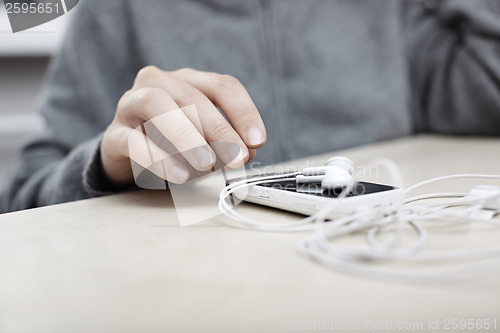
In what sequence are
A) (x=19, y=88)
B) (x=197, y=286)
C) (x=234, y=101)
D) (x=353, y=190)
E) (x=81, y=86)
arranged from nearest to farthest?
(x=197, y=286), (x=353, y=190), (x=234, y=101), (x=81, y=86), (x=19, y=88)

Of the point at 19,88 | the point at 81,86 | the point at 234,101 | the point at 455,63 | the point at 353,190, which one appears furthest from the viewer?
the point at 19,88

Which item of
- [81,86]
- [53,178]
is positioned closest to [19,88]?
[81,86]

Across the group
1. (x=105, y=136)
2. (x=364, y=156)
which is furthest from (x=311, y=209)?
(x=364, y=156)

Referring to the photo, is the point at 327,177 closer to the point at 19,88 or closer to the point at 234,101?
the point at 234,101

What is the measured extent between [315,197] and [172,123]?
0.56 feet

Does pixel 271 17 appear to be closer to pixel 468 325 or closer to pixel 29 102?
pixel 468 325

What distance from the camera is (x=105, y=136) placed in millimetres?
490

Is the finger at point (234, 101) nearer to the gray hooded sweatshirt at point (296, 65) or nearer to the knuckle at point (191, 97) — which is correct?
the knuckle at point (191, 97)

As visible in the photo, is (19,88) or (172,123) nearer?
(172,123)

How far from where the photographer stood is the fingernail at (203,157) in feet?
1.29

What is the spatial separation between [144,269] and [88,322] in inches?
2.3

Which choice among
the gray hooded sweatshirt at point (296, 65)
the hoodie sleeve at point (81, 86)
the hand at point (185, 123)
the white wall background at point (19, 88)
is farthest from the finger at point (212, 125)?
the white wall background at point (19, 88)

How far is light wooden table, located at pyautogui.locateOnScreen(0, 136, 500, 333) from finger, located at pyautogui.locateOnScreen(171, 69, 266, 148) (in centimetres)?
9

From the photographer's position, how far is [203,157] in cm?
40
